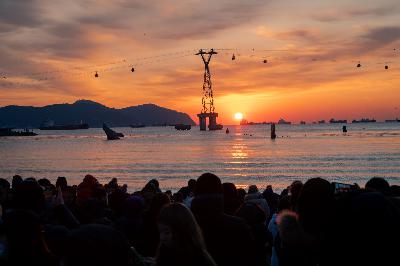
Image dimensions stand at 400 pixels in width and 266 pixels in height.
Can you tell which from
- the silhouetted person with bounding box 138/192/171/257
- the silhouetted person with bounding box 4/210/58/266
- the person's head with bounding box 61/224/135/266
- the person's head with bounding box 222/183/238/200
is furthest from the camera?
the person's head with bounding box 222/183/238/200

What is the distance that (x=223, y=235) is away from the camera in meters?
5.18

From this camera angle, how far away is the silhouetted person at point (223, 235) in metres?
5.18

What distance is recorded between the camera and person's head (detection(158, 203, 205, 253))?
390 cm

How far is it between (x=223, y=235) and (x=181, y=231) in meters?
1.35

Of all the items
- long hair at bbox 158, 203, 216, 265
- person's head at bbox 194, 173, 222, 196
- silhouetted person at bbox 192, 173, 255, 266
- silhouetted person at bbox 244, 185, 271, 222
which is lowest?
silhouetted person at bbox 244, 185, 271, 222

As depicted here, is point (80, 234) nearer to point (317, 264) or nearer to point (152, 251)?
point (317, 264)

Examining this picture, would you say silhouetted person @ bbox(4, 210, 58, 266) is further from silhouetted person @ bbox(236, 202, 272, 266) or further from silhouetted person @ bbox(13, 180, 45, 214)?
silhouetted person @ bbox(236, 202, 272, 266)

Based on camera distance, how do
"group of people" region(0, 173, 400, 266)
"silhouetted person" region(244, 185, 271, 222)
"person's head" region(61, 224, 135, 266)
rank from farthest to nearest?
"silhouetted person" region(244, 185, 271, 222), "group of people" region(0, 173, 400, 266), "person's head" region(61, 224, 135, 266)

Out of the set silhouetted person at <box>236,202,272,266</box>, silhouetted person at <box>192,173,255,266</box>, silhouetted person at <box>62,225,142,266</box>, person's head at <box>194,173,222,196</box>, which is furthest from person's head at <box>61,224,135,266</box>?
silhouetted person at <box>236,202,272,266</box>

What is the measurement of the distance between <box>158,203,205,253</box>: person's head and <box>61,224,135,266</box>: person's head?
836 millimetres

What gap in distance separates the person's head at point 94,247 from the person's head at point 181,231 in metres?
0.84

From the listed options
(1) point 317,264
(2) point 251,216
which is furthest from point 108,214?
(1) point 317,264

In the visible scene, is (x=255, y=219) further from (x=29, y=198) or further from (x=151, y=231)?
(x=29, y=198)

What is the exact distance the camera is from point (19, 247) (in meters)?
3.91
